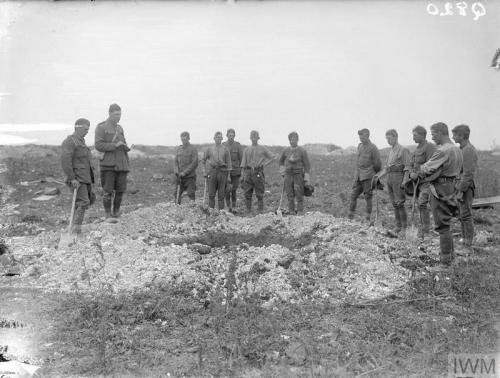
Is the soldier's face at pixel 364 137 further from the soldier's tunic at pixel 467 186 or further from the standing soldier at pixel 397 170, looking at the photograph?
the soldier's tunic at pixel 467 186

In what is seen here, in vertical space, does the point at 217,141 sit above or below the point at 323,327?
above

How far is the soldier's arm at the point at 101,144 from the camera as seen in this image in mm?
8016

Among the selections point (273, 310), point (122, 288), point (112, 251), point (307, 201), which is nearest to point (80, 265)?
point (112, 251)

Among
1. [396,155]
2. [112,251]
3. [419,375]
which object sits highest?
[396,155]

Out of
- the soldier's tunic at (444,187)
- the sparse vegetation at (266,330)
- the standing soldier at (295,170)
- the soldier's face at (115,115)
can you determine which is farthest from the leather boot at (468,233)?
the soldier's face at (115,115)

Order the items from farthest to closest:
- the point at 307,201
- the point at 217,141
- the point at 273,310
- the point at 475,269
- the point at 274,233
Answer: the point at 307,201, the point at 217,141, the point at 274,233, the point at 475,269, the point at 273,310

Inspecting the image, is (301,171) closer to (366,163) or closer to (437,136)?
(366,163)

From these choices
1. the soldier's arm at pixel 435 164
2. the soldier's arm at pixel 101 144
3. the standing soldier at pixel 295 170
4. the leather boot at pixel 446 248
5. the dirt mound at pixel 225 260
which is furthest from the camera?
the standing soldier at pixel 295 170

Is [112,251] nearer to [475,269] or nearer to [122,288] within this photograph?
[122,288]

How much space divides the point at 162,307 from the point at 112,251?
2.07 metres

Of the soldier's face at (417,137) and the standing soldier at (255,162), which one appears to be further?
the standing soldier at (255,162)

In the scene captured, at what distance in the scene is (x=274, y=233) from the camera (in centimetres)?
782

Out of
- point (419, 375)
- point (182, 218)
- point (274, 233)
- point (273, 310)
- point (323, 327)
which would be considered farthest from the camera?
point (182, 218)

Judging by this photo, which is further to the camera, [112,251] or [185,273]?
[112,251]
